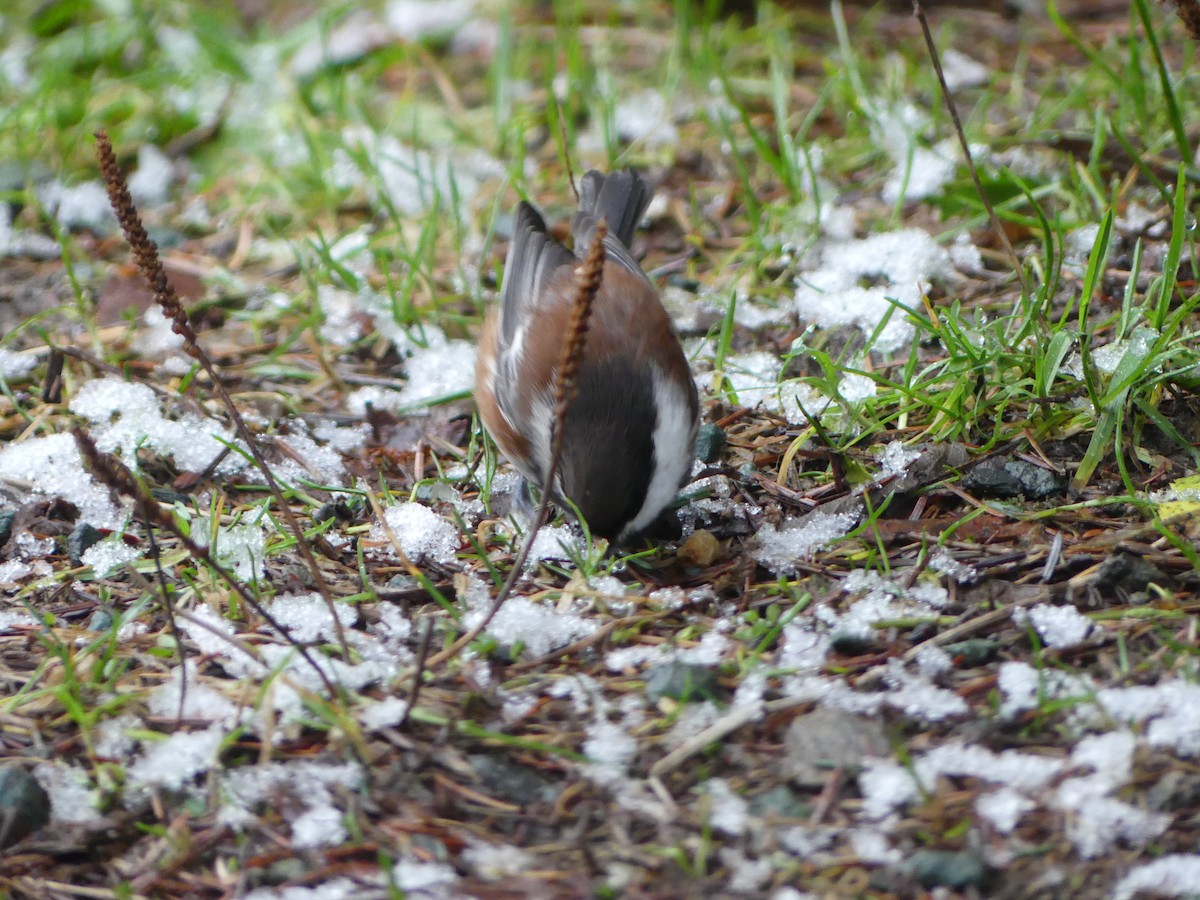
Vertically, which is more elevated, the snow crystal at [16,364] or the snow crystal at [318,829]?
the snow crystal at [16,364]

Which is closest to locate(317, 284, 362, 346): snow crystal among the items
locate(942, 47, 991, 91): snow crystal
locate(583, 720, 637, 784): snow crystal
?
locate(583, 720, 637, 784): snow crystal

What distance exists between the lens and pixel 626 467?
3465mm

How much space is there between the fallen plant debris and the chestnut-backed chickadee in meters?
0.24

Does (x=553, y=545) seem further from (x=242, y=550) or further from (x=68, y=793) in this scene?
(x=68, y=793)

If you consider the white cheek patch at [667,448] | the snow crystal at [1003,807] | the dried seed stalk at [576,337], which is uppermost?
the dried seed stalk at [576,337]

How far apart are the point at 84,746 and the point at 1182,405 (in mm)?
3357

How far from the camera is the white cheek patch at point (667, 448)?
362 cm

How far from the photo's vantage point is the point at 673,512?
160 inches

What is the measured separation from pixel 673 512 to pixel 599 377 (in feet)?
1.93

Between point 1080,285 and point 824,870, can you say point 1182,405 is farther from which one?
point 824,870

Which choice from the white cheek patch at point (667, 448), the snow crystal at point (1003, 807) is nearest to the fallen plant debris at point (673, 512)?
the snow crystal at point (1003, 807)

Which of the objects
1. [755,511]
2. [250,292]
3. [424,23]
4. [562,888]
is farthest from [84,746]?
[424,23]

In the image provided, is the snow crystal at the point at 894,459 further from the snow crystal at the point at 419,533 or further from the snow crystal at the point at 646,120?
the snow crystal at the point at 646,120

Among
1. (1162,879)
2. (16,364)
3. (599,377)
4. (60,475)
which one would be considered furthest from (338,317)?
(1162,879)
